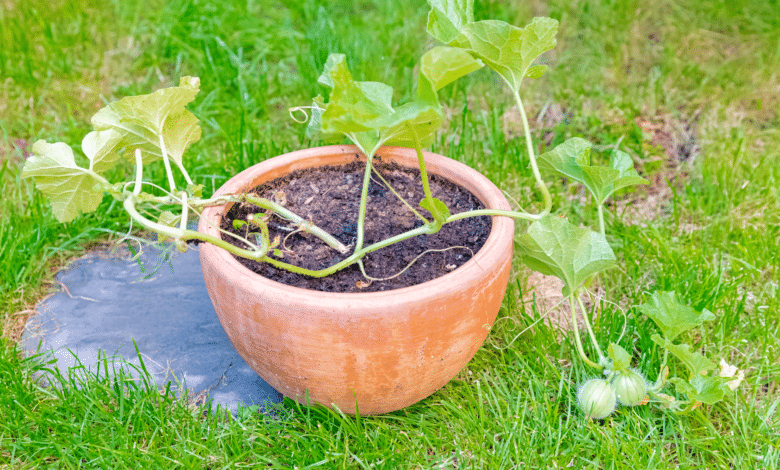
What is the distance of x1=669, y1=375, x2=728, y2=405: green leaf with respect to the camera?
1.27 m

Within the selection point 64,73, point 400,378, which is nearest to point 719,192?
point 400,378

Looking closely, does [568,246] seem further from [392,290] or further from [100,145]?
[100,145]

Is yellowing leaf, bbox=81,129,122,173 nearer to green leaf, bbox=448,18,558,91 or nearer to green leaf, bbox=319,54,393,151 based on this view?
green leaf, bbox=319,54,393,151

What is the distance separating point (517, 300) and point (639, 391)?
19.2 inches

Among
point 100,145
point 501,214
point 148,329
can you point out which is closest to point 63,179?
point 100,145

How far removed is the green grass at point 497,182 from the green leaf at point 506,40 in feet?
2.05

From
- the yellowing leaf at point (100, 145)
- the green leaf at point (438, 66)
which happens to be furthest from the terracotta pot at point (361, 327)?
the green leaf at point (438, 66)

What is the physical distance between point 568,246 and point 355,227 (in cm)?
49

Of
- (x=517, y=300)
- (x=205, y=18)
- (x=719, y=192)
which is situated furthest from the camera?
(x=205, y=18)

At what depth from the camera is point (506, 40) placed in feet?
3.97

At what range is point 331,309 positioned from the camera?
1.09 m

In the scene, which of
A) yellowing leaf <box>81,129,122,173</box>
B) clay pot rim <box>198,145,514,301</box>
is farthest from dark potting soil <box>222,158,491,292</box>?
yellowing leaf <box>81,129,122,173</box>

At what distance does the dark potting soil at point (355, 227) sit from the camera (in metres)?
1.28

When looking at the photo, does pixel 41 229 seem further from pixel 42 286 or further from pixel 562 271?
pixel 562 271
